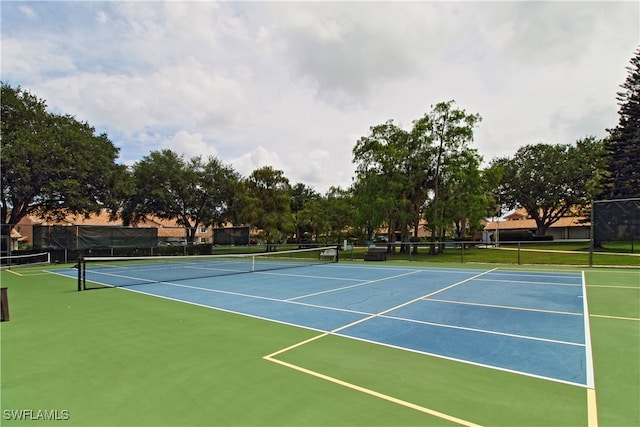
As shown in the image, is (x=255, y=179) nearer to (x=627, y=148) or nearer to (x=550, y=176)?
(x=627, y=148)

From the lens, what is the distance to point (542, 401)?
3512mm

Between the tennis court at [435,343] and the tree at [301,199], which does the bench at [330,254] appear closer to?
the tennis court at [435,343]

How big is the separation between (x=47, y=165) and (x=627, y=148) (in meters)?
44.6

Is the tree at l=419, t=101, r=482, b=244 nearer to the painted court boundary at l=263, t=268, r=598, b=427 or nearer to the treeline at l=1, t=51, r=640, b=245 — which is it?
the treeline at l=1, t=51, r=640, b=245

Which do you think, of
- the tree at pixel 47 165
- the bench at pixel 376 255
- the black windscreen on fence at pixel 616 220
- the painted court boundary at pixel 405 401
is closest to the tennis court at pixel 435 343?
the painted court boundary at pixel 405 401

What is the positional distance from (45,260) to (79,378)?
2575cm

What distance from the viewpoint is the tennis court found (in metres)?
3.47

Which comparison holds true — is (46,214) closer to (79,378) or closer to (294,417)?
(79,378)

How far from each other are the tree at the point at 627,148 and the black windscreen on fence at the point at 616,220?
56.3 feet

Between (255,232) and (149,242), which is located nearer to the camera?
(149,242)

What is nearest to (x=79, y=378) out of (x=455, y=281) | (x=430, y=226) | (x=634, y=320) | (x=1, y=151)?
(x=634, y=320)

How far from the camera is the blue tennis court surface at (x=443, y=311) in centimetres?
493

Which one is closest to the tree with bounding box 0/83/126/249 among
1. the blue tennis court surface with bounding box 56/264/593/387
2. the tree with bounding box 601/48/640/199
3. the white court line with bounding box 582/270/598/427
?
the blue tennis court surface with bounding box 56/264/593/387

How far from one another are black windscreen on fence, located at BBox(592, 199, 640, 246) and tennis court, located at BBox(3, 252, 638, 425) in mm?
6259
